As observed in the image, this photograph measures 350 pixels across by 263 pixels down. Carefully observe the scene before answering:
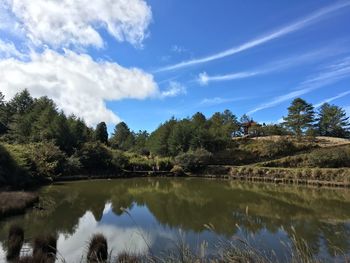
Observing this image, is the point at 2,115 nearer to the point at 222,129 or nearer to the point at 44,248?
the point at 222,129

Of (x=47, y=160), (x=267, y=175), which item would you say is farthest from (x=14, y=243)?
(x=267, y=175)

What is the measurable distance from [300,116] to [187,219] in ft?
182

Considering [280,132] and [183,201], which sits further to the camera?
[280,132]

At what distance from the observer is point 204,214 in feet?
67.6

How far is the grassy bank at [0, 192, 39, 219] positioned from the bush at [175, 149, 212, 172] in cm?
3464

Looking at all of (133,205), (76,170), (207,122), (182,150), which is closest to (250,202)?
(133,205)

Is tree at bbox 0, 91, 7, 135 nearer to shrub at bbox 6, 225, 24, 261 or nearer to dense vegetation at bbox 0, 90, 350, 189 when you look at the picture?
dense vegetation at bbox 0, 90, 350, 189

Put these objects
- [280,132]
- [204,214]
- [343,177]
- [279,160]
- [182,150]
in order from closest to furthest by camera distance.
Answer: [204,214]
[343,177]
[279,160]
[182,150]
[280,132]

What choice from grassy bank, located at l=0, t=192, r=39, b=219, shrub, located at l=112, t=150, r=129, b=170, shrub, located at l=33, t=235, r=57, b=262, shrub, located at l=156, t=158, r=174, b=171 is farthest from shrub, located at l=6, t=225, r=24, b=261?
shrub, located at l=156, t=158, r=174, b=171

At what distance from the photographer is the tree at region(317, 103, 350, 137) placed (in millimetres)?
74312

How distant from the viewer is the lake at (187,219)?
12.6 m

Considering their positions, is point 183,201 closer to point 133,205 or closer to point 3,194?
point 133,205

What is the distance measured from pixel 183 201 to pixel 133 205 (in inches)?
160

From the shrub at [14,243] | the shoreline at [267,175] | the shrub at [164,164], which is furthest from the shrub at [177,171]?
the shrub at [14,243]
